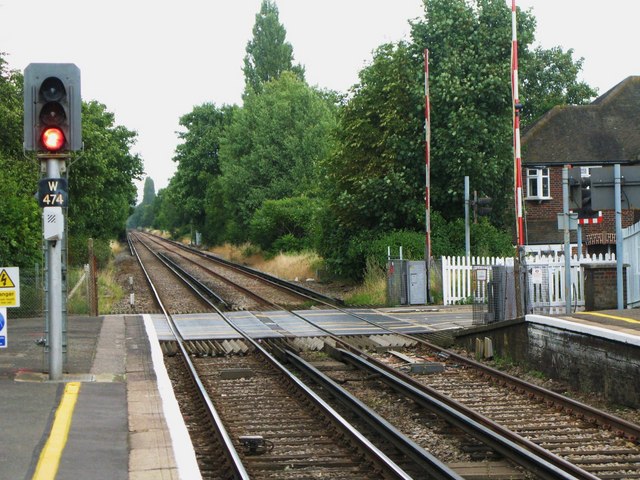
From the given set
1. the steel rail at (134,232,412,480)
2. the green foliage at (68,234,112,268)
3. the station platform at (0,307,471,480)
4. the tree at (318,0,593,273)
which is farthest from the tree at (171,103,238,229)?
the steel rail at (134,232,412,480)

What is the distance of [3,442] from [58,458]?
836 mm

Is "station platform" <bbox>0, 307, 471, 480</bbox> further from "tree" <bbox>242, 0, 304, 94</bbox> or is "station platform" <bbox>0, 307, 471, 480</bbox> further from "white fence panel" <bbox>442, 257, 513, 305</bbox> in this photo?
"tree" <bbox>242, 0, 304, 94</bbox>

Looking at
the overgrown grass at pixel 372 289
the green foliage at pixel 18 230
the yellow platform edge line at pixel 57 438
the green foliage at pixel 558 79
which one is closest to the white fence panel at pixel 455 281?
the overgrown grass at pixel 372 289

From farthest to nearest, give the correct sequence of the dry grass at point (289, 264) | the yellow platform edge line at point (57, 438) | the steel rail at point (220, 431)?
the dry grass at point (289, 264), the steel rail at point (220, 431), the yellow platform edge line at point (57, 438)

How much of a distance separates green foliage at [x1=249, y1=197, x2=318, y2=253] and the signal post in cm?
4044

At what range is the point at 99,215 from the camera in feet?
161

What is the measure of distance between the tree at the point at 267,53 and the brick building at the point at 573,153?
44.1m

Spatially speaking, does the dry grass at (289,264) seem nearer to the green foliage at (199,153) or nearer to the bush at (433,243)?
the bush at (433,243)

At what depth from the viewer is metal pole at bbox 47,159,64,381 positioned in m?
11.6

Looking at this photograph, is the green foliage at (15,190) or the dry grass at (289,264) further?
the dry grass at (289,264)

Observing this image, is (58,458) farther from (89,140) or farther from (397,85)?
(89,140)

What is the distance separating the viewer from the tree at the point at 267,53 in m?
85.9

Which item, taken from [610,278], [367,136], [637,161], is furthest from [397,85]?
[610,278]

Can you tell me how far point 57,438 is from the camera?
27.2 ft
